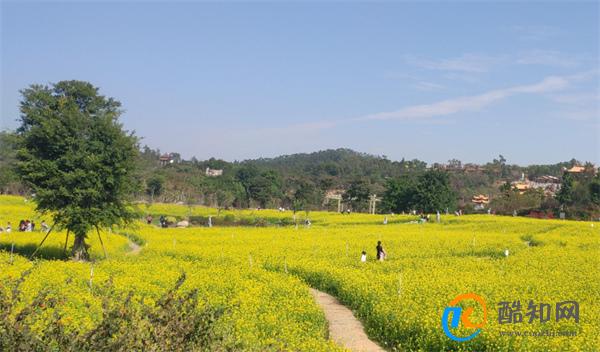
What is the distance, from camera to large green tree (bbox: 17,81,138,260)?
29.2 meters

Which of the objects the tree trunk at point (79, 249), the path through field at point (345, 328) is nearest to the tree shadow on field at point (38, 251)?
the tree trunk at point (79, 249)

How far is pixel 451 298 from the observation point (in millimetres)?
18000

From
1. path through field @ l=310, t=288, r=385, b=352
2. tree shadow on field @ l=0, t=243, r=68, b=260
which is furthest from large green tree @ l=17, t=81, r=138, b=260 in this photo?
path through field @ l=310, t=288, r=385, b=352

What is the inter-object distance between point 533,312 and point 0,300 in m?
14.8

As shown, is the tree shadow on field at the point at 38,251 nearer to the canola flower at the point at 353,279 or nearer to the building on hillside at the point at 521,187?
the canola flower at the point at 353,279

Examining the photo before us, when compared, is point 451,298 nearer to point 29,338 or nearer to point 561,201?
point 29,338

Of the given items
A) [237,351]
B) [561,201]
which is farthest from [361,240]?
[561,201]

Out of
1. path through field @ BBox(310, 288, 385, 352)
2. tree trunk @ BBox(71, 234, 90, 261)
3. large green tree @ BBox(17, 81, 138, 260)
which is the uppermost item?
large green tree @ BBox(17, 81, 138, 260)

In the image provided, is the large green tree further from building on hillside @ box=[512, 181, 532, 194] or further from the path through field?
building on hillside @ box=[512, 181, 532, 194]

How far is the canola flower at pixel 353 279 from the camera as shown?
46.8 ft
